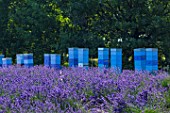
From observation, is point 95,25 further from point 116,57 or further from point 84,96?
point 84,96

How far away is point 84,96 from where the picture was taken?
4.06 m

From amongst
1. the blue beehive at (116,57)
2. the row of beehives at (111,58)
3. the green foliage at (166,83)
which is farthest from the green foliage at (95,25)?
the green foliage at (166,83)

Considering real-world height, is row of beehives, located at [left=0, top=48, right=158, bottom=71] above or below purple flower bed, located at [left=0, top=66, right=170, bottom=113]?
above

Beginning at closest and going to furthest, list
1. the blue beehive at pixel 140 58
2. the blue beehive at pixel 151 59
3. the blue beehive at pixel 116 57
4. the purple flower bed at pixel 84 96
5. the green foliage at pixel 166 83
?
the purple flower bed at pixel 84 96
the green foliage at pixel 166 83
the blue beehive at pixel 151 59
the blue beehive at pixel 140 58
the blue beehive at pixel 116 57

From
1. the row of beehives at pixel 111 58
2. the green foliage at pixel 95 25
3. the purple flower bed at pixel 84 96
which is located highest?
the green foliage at pixel 95 25

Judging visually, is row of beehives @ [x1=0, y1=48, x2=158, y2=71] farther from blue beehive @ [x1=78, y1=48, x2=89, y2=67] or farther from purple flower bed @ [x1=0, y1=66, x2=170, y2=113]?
purple flower bed @ [x1=0, y1=66, x2=170, y2=113]

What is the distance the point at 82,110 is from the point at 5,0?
1351 centimetres

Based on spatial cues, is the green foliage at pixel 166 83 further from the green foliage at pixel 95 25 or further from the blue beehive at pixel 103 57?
the green foliage at pixel 95 25

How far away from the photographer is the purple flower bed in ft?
11.8

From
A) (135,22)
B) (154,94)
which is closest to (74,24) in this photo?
(135,22)

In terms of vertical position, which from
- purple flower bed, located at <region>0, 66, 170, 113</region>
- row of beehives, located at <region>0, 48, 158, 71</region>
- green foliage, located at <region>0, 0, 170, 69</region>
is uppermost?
green foliage, located at <region>0, 0, 170, 69</region>

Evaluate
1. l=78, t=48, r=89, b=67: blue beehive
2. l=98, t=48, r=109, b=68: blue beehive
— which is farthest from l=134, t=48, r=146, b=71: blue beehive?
l=78, t=48, r=89, b=67: blue beehive

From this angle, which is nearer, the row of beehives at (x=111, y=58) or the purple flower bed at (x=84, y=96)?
the purple flower bed at (x=84, y=96)

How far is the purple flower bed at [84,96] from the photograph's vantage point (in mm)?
3598
